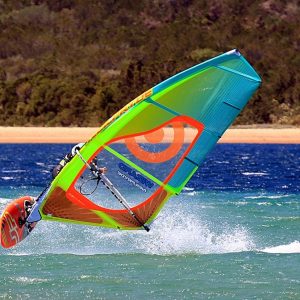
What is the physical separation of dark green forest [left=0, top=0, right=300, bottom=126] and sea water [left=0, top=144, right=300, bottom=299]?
31534 mm

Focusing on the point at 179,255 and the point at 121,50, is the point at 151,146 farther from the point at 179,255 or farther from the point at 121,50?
the point at 121,50

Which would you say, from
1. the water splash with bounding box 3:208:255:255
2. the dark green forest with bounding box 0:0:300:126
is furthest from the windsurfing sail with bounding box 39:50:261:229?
the dark green forest with bounding box 0:0:300:126

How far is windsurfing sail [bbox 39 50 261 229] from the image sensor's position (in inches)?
524

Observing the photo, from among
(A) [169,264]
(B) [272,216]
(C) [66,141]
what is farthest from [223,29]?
(A) [169,264]

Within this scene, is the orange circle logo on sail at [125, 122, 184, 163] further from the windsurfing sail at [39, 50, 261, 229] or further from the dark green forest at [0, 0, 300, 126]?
the dark green forest at [0, 0, 300, 126]

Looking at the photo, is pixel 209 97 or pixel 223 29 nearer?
pixel 209 97

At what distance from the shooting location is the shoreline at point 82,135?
4953 cm

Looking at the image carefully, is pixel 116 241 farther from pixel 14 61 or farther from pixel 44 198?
pixel 14 61

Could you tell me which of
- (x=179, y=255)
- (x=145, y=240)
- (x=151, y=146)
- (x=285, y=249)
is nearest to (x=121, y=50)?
(x=145, y=240)

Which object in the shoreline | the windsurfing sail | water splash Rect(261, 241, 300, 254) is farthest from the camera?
the shoreline

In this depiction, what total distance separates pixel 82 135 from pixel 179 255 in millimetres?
34495

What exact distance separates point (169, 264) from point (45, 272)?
1.71m

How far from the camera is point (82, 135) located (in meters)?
49.2

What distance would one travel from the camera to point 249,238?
16562mm
